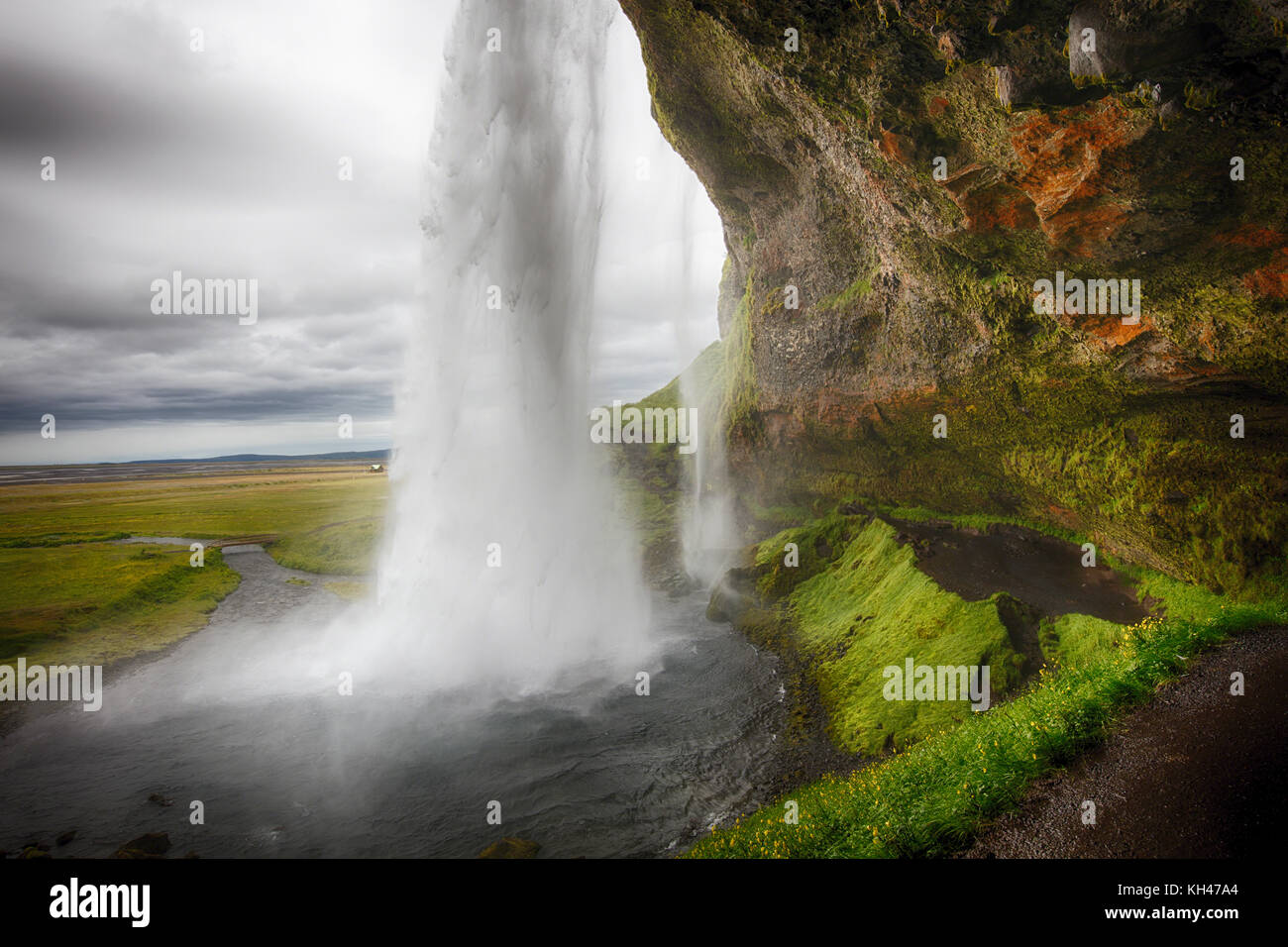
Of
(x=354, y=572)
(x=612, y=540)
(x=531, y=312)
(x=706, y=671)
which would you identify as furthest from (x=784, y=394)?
(x=354, y=572)

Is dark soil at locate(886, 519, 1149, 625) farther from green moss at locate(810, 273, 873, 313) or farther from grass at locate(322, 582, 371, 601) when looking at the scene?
grass at locate(322, 582, 371, 601)

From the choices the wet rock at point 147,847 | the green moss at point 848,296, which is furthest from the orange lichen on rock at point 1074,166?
the wet rock at point 147,847

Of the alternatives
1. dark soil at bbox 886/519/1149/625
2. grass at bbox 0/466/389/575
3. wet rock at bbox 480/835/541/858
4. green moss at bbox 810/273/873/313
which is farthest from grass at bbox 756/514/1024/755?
grass at bbox 0/466/389/575

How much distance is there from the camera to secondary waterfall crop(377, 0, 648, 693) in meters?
22.4

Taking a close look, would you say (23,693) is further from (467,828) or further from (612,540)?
(612,540)

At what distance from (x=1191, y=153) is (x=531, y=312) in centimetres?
2020

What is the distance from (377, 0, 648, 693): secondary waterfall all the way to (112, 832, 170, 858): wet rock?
920 cm

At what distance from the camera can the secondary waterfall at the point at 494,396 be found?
22438mm

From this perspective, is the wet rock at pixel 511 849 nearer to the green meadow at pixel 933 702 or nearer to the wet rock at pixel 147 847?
the green meadow at pixel 933 702

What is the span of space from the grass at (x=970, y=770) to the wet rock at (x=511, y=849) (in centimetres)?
352

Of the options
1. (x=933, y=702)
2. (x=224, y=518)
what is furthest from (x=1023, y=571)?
(x=224, y=518)

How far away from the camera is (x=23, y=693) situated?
20.8m

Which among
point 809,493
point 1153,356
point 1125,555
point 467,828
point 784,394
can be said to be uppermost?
point 784,394

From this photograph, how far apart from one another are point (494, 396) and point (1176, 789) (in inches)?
869
